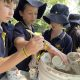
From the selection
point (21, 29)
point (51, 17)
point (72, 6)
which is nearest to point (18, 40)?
point (21, 29)

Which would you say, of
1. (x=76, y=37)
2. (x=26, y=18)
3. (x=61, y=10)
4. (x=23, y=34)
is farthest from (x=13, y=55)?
(x=76, y=37)

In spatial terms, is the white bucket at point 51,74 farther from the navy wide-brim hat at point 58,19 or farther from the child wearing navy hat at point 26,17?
the navy wide-brim hat at point 58,19

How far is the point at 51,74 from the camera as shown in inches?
46.9

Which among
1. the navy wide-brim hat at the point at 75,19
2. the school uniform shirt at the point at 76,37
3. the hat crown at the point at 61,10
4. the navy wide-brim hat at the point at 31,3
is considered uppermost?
the navy wide-brim hat at the point at 31,3

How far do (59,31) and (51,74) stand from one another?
0.69 metres

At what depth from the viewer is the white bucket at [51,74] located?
1.17 meters

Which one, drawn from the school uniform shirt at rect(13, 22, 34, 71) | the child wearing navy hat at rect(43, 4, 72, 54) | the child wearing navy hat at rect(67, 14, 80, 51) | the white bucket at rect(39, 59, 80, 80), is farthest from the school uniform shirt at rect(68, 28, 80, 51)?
the white bucket at rect(39, 59, 80, 80)

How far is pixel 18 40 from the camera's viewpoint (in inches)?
58.1

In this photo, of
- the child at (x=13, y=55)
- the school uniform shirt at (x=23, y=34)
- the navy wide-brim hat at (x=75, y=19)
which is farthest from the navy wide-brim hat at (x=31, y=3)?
the navy wide-brim hat at (x=75, y=19)

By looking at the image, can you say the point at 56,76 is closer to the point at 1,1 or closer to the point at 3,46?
the point at 3,46

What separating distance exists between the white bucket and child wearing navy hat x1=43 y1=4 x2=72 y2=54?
1.68 feet

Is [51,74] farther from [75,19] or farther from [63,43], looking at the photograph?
[75,19]

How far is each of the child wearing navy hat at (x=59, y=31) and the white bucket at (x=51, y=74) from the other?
0.51 meters

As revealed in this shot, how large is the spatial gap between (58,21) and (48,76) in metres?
0.70
